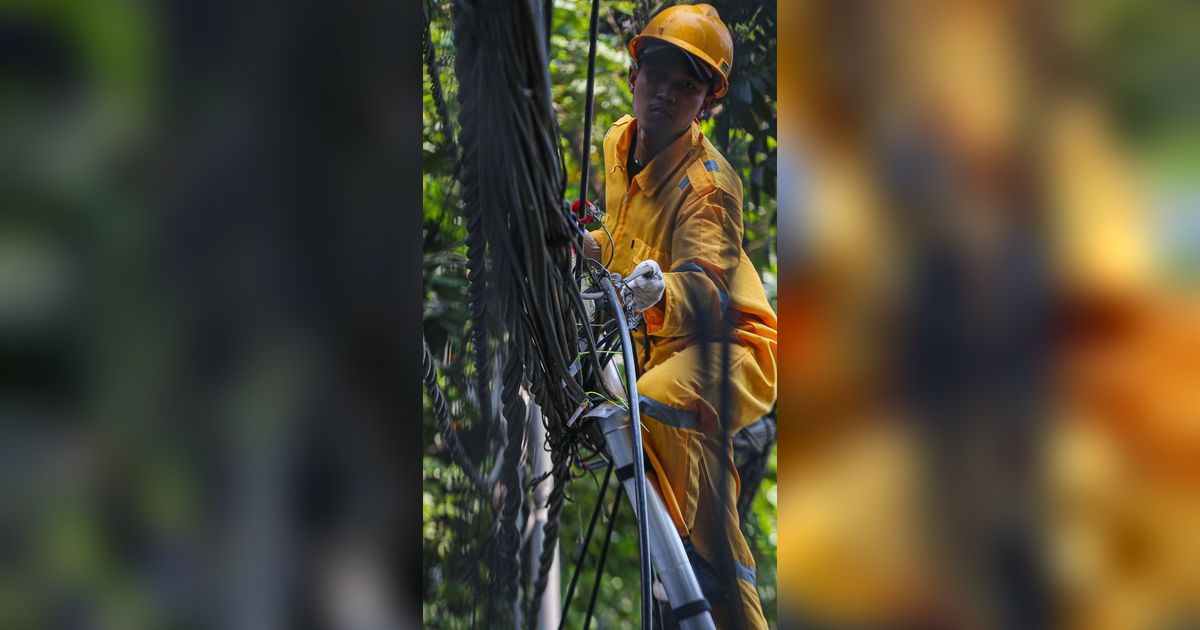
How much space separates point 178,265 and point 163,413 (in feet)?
0.36

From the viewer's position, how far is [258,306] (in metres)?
0.81

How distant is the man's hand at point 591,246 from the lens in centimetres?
98

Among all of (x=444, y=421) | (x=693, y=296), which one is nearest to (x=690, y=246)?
(x=693, y=296)

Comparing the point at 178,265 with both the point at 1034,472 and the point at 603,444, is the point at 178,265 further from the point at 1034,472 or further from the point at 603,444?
the point at 1034,472

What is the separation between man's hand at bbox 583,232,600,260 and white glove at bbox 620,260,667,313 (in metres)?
0.04

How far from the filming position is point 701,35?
0.91m

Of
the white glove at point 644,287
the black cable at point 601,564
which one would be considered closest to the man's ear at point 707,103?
the white glove at point 644,287

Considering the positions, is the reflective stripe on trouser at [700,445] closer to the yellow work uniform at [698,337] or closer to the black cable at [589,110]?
the yellow work uniform at [698,337]

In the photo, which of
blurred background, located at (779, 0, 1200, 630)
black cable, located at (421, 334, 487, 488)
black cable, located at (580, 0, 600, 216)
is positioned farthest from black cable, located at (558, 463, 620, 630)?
blurred background, located at (779, 0, 1200, 630)

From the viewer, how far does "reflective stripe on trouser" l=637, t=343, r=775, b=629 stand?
3.01 ft

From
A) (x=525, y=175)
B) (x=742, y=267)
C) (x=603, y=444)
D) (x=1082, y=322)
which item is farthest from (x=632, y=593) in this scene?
(x=1082, y=322)

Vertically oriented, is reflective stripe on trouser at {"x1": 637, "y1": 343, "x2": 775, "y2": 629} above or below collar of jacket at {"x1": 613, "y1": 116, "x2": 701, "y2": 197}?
below

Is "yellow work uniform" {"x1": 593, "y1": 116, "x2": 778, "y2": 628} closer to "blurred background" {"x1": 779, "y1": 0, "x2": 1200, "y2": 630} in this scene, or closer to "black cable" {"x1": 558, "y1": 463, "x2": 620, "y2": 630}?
"black cable" {"x1": 558, "y1": 463, "x2": 620, "y2": 630}

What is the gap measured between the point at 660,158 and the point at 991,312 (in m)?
0.41
